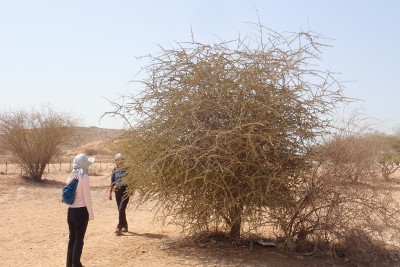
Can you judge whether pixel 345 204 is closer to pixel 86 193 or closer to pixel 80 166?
pixel 86 193

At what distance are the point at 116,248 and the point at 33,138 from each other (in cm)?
1514

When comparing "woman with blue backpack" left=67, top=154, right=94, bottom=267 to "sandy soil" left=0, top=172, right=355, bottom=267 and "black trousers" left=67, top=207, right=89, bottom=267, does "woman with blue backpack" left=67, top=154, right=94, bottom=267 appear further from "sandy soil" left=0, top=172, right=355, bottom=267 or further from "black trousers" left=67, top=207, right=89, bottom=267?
"sandy soil" left=0, top=172, right=355, bottom=267

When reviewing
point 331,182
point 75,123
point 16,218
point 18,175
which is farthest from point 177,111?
point 75,123

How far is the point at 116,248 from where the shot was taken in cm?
850

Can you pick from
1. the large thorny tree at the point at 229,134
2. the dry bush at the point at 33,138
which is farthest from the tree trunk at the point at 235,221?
the dry bush at the point at 33,138

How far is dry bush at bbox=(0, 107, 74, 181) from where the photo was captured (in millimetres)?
21641

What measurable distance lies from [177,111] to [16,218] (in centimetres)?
620

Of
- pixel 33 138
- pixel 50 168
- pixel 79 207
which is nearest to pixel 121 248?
pixel 79 207

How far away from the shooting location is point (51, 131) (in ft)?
74.9

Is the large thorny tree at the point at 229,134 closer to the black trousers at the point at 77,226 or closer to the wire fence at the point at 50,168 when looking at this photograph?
the black trousers at the point at 77,226

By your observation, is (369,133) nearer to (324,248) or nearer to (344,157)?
(344,157)

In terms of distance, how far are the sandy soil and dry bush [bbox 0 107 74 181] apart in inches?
357

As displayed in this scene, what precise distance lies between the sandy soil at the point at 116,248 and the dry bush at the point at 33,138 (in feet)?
29.8

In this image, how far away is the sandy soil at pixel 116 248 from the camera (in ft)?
25.0
